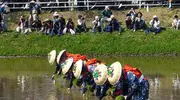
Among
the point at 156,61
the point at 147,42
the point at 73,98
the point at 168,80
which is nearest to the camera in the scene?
the point at 73,98

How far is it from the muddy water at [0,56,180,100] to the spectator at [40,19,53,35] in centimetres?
313

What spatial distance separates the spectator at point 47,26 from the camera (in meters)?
35.4

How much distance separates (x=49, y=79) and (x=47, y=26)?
389 inches

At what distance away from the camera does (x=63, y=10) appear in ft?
135

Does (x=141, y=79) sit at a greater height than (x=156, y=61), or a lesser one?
greater

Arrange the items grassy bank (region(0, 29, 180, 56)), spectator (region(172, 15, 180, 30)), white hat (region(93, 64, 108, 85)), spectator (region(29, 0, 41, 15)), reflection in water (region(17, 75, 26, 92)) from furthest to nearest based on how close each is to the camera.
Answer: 1. spectator (region(29, 0, 41, 15))
2. spectator (region(172, 15, 180, 30))
3. grassy bank (region(0, 29, 180, 56))
4. reflection in water (region(17, 75, 26, 92))
5. white hat (region(93, 64, 108, 85))

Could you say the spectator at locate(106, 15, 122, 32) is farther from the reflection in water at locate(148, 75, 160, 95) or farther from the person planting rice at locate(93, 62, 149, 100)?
the person planting rice at locate(93, 62, 149, 100)

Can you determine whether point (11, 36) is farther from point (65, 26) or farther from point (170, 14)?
point (170, 14)

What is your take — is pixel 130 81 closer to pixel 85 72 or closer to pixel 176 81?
pixel 85 72

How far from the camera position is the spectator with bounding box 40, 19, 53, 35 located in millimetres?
35375

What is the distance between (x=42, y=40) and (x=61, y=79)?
9692 mm

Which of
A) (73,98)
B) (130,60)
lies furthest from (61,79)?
(130,60)

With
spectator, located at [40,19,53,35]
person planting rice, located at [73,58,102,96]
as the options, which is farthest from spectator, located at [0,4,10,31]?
person planting rice, located at [73,58,102,96]

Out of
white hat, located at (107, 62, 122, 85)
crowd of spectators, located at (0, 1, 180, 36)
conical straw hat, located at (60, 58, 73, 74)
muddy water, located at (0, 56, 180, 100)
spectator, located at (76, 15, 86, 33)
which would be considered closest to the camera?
white hat, located at (107, 62, 122, 85)
